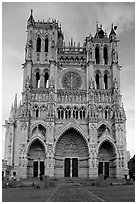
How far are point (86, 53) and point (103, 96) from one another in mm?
9932

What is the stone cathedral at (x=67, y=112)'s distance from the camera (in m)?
45.9

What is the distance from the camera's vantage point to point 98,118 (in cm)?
4838

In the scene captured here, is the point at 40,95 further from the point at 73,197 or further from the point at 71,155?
the point at 73,197

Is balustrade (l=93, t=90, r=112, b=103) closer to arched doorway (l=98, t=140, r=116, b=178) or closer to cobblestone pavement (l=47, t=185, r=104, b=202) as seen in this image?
arched doorway (l=98, t=140, r=116, b=178)

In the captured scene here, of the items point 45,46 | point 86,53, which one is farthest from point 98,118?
point 45,46

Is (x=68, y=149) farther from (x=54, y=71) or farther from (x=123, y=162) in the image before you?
(x=54, y=71)

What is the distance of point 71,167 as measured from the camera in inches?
1876

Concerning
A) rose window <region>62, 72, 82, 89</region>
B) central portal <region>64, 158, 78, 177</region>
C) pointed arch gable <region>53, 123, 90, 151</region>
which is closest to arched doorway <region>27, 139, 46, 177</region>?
pointed arch gable <region>53, 123, 90, 151</region>

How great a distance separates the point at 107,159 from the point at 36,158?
12.9 meters

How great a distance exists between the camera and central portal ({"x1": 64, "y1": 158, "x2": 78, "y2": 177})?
47281 mm

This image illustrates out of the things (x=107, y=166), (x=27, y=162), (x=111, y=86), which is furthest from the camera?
(x=111, y=86)

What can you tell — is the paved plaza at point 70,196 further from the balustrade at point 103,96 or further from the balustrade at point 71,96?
the balustrade at point 103,96

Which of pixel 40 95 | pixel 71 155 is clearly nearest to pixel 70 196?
pixel 71 155

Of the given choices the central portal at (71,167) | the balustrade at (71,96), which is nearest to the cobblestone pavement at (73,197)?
the central portal at (71,167)
